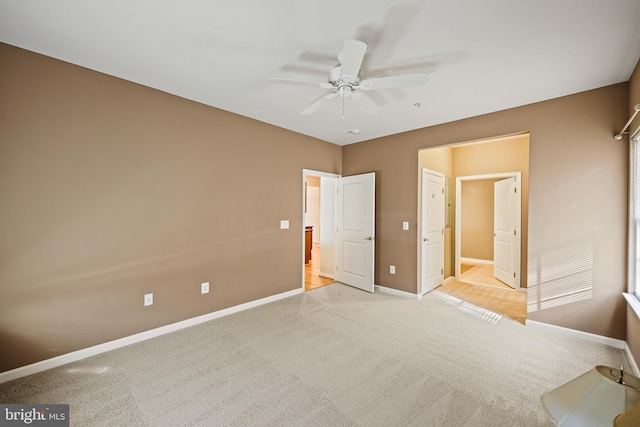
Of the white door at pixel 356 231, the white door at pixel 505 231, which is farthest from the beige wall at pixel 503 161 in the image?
the white door at pixel 356 231

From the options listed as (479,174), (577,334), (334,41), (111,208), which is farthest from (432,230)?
(111,208)

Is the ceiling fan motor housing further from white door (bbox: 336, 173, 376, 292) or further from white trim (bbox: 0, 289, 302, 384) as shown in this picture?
white trim (bbox: 0, 289, 302, 384)

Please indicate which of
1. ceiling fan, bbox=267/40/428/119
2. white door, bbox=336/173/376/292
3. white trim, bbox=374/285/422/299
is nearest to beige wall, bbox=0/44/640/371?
white door, bbox=336/173/376/292

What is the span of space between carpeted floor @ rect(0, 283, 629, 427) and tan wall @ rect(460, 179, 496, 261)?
4.25m

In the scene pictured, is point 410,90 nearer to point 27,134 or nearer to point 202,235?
point 202,235

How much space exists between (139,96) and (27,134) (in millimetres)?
981

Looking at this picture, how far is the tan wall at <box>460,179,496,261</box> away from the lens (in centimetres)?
694

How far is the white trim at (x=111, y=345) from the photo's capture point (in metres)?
2.19

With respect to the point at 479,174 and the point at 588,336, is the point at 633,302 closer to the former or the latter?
the point at 588,336

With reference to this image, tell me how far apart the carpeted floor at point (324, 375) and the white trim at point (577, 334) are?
0.30 feet

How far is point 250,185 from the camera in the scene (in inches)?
149

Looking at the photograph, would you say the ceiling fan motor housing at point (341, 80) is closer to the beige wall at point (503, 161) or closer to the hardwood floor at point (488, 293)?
the beige wall at point (503, 161)

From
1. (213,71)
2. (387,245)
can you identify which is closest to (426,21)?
(213,71)

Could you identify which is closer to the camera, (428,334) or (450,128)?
(428,334)
